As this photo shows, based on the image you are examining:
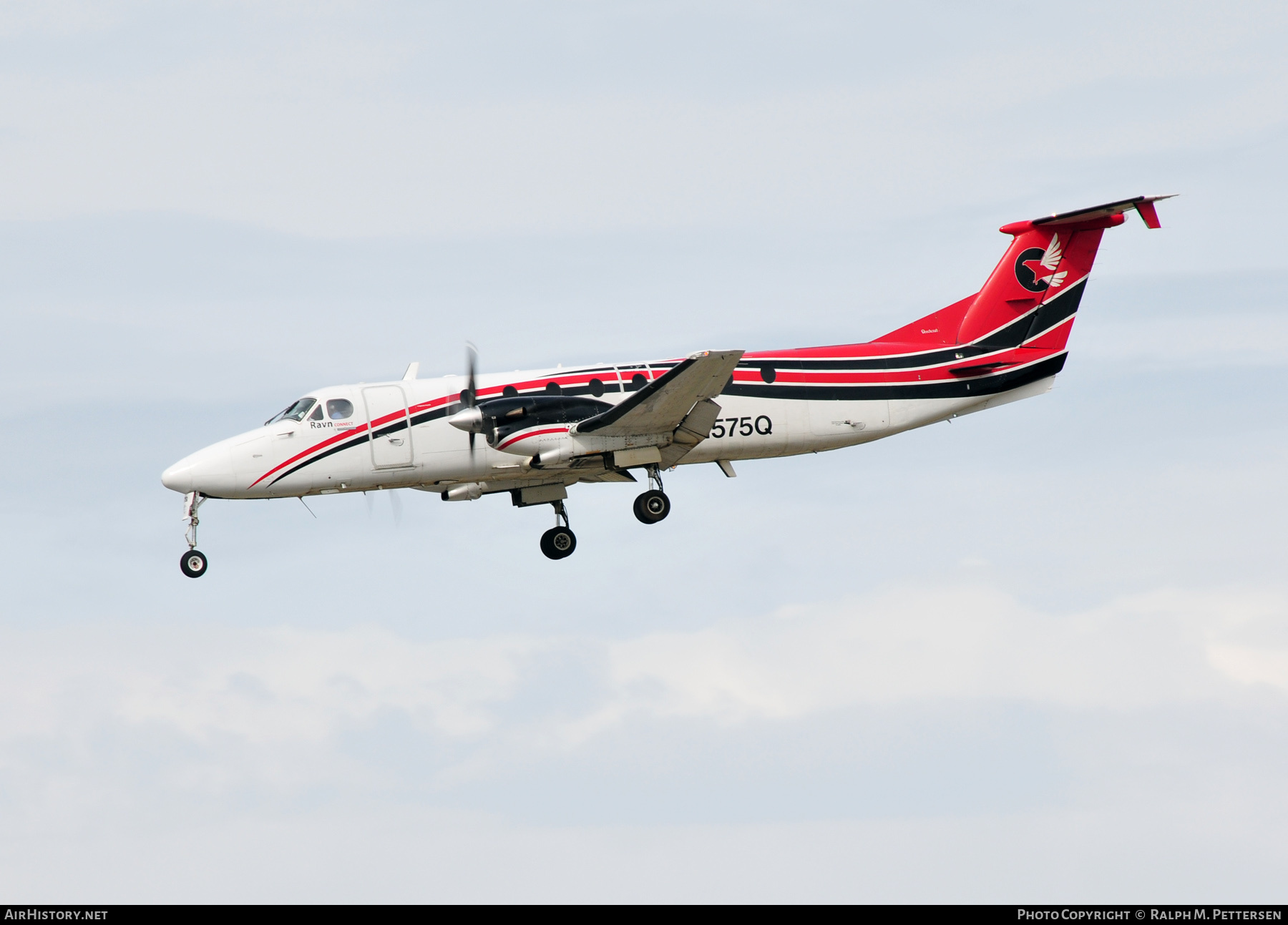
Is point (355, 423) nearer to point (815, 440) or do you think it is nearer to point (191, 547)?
point (191, 547)

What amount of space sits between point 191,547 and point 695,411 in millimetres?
9866

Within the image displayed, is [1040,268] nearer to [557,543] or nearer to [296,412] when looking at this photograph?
[557,543]

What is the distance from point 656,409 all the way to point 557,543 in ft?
14.7

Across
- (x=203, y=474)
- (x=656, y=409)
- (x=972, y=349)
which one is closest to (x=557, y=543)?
(x=656, y=409)

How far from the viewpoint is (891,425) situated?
3034 centimetres

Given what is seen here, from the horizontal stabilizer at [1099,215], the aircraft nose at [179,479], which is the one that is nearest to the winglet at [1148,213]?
the horizontal stabilizer at [1099,215]

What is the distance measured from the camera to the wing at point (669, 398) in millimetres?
26234

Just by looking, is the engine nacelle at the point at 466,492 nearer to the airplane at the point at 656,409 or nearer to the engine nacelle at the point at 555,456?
the airplane at the point at 656,409

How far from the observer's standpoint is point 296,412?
91.8 feet

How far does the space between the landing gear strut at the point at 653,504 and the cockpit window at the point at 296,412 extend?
21.8 ft

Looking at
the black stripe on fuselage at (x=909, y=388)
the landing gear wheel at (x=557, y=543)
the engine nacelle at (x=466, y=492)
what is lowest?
the landing gear wheel at (x=557, y=543)

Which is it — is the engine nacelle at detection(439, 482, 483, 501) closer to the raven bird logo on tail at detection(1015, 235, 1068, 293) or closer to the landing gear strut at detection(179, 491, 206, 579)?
the landing gear strut at detection(179, 491, 206, 579)

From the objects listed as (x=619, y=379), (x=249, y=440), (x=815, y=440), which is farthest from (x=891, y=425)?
(x=249, y=440)

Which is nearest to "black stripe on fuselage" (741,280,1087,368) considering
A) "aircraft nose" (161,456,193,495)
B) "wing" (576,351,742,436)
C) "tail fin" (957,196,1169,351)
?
"tail fin" (957,196,1169,351)
